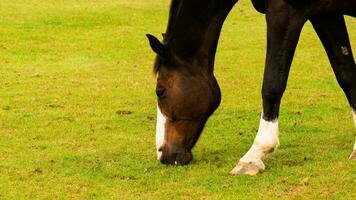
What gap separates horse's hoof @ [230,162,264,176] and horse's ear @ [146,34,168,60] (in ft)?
3.75

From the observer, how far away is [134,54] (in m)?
15.4

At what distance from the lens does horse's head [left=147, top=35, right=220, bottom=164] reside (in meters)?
6.82

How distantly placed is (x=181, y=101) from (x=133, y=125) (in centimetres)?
222

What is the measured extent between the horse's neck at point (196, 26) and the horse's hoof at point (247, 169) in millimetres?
1010

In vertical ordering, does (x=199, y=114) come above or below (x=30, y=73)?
above

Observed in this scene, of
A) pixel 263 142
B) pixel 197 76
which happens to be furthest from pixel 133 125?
pixel 263 142

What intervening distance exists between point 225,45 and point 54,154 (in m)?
9.70

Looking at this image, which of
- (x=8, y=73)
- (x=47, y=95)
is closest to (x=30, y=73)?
(x=8, y=73)

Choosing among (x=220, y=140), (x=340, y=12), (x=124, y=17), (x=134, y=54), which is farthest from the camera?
(x=124, y=17)

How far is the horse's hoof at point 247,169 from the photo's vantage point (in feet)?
21.6

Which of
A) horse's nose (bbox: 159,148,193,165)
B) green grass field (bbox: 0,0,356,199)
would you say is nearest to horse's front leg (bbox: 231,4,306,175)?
green grass field (bbox: 0,0,356,199)

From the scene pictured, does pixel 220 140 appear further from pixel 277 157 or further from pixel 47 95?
pixel 47 95

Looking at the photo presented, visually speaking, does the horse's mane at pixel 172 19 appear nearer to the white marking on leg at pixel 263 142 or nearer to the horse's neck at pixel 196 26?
the horse's neck at pixel 196 26

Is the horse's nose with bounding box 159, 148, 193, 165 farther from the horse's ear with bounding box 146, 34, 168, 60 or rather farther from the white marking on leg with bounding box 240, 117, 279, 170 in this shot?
the horse's ear with bounding box 146, 34, 168, 60
